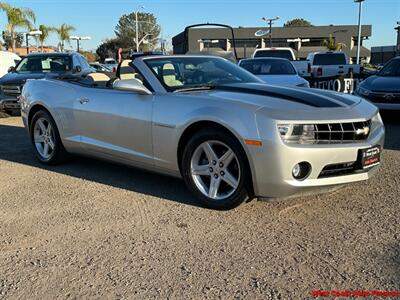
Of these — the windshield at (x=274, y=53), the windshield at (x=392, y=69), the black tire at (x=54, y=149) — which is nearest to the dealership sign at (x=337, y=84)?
the windshield at (x=392, y=69)

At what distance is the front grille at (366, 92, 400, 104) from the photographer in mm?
9477

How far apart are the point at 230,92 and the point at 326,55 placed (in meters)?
14.5

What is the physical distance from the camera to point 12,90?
452 inches

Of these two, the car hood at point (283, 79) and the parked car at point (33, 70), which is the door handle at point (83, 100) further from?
the parked car at point (33, 70)

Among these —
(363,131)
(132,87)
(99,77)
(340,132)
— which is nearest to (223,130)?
(340,132)

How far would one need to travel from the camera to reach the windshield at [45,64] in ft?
41.2

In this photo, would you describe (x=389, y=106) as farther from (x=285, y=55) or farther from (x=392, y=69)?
(x=285, y=55)

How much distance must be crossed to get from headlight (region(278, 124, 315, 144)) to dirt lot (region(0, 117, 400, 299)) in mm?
721

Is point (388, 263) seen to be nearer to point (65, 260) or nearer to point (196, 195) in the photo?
point (196, 195)

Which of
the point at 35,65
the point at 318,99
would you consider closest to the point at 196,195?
the point at 318,99

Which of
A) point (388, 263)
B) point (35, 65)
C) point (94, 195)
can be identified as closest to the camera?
point (388, 263)

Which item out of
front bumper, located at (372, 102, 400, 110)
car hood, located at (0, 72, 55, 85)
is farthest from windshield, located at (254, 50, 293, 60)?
car hood, located at (0, 72, 55, 85)

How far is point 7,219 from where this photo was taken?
174 inches

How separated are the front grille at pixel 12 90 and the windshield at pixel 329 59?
10.9 m
